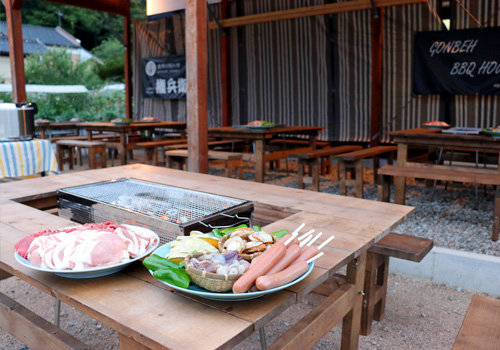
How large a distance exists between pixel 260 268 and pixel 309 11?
716cm

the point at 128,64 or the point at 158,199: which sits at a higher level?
the point at 128,64

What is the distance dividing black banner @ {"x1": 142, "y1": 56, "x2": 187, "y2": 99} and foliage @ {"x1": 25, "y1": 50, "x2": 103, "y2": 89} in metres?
8.40

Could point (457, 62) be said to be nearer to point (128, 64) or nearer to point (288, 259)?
point (288, 259)

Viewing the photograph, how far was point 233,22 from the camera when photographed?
27.9 feet

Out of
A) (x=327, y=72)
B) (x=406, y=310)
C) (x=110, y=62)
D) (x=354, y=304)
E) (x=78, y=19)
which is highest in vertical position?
(x=78, y=19)

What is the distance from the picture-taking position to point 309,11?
24.5ft

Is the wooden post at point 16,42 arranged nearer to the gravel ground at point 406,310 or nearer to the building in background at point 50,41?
the gravel ground at point 406,310

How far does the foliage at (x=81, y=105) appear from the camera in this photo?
1568 centimetres

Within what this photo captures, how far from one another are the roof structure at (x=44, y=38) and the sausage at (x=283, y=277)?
23.8 metres

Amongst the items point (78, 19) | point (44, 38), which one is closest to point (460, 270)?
point (78, 19)

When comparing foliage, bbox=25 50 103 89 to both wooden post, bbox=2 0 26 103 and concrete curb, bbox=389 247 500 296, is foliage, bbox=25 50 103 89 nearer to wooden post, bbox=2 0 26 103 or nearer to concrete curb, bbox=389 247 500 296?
wooden post, bbox=2 0 26 103

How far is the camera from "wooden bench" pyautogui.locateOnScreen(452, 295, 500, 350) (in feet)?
4.74

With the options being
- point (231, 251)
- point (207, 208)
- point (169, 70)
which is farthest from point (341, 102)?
point (231, 251)

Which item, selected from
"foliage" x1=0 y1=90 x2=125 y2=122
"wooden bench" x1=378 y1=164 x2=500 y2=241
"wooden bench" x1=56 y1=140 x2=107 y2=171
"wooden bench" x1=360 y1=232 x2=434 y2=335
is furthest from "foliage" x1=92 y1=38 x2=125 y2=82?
"wooden bench" x1=360 y1=232 x2=434 y2=335
